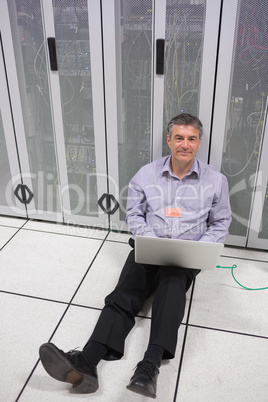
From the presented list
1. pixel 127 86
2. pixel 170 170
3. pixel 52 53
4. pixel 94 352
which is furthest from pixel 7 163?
pixel 94 352

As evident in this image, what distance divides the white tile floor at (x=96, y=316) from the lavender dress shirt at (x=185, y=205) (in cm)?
40

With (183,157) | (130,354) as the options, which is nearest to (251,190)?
(183,157)

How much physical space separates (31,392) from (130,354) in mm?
489

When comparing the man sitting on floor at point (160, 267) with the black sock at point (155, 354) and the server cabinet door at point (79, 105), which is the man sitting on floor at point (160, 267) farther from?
the server cabinet door at point (79, 105)

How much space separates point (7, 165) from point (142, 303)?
1552 millimetres

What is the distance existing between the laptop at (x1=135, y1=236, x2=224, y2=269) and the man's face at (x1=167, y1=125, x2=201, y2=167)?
0.52m

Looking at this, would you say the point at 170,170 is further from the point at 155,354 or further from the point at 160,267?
the point at 155,354

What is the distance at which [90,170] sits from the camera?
2576 mm

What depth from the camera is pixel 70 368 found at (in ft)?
4.93

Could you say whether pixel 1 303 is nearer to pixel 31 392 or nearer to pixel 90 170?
pixel 31 392

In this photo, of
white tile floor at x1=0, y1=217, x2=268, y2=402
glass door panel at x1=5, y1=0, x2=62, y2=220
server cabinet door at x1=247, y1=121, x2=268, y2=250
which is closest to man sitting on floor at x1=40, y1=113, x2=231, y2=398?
white tile floor at x1=0, y1=217, x2=268, y2=402

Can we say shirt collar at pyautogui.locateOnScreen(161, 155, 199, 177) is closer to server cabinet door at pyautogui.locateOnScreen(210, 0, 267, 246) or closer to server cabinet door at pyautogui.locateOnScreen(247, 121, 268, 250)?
server cabinet door at pyautogui.locateOnScreen(210, 0, 267, 246)

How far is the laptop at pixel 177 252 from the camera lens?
1729mm

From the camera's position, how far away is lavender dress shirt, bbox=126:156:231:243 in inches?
81.7
